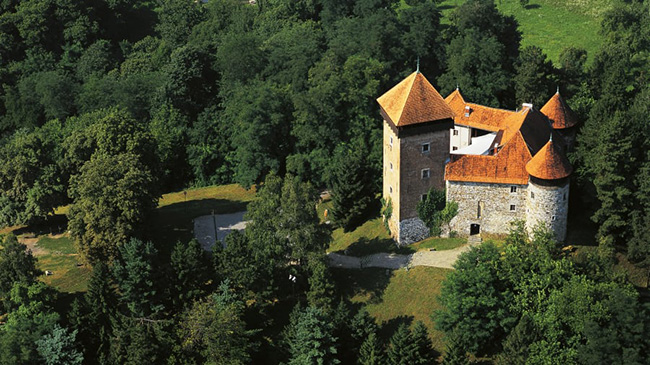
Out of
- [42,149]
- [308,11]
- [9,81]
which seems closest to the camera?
[42,149]

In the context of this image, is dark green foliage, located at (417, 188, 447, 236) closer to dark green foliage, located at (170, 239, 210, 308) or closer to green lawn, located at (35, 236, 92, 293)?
dark green foliage, located at (170, 239, 210, 308)

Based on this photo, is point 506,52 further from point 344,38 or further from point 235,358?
point 235,358

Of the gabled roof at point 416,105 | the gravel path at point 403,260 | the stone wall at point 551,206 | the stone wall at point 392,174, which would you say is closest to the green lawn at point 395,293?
the gravel path at point 403,260

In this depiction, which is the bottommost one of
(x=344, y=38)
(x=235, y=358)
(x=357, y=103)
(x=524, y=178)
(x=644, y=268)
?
(x=235, y=358)

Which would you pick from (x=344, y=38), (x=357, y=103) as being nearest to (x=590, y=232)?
(x=357, y=103)

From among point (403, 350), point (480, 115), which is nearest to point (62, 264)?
point (403, 350)

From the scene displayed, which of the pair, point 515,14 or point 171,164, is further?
point 515,14

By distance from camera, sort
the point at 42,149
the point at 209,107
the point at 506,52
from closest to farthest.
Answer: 1. the point at 42,149
2. the point at 506,52
3. the point at 209,107

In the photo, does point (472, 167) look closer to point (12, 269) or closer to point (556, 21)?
point (12, 269)

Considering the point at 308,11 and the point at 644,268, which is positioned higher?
the point at 308,11
